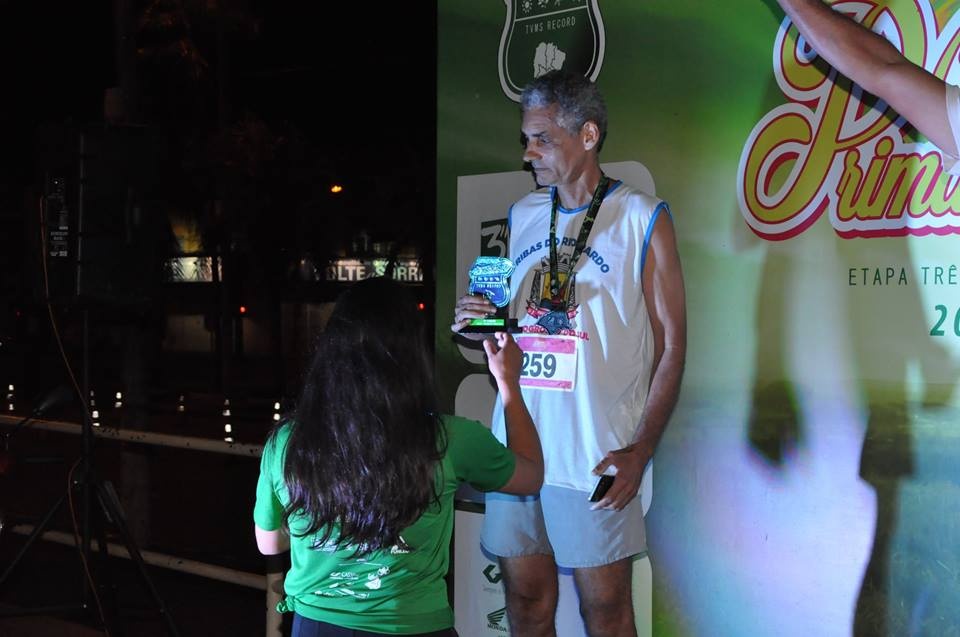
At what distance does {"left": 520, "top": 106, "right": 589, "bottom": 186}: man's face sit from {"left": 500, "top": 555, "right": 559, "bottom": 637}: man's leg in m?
1.38

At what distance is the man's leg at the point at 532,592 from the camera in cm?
351

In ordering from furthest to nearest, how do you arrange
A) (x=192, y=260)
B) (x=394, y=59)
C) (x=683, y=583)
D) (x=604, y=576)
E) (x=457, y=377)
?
(x=192, y=260) → (x=394, y=59) → (x=457, y=377) → (x=683, y=583) → (x=604, y=576)

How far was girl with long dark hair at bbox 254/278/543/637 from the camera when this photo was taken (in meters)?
2.39

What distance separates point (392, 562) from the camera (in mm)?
2434

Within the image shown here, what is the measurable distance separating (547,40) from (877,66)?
4.77ft

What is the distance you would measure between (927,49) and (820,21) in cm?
48

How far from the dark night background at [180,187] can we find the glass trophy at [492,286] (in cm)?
61

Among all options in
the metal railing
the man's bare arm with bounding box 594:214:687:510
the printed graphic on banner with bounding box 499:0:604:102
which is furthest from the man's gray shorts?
the printed graphic on banner with bounding box 499:0:604:102

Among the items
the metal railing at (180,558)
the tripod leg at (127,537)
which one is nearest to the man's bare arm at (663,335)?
the metal railing at (180,558)

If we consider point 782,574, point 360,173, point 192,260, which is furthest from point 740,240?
point 192,260

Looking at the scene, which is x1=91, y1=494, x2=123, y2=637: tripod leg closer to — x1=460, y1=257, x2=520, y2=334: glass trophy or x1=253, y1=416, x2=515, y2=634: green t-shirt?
x1=253, y1=416, x2=515, y2=634: green t-shirt

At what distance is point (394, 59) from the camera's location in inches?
658

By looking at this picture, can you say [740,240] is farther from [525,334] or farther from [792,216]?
[525,334]

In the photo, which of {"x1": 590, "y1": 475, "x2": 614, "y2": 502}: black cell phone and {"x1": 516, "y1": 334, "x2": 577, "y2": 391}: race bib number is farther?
{"x1": 516, "y1": 334, "x2": 577, "y2": 391}: race bib number
